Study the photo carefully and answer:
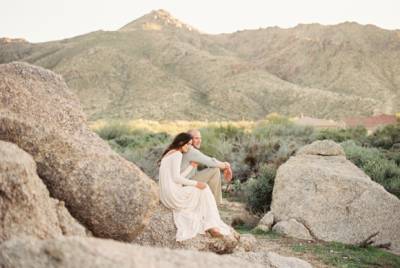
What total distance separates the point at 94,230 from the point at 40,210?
107 cm

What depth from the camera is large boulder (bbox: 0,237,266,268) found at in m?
2.58

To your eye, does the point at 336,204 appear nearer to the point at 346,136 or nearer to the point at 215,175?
the point at 215,175

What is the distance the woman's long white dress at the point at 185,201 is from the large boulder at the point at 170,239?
0.08 m

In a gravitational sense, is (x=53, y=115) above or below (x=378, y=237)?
above

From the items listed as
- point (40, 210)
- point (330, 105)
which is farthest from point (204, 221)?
point (330, 105)

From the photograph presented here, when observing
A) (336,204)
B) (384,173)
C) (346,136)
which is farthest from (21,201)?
(346,136)

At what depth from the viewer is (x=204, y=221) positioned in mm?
7285

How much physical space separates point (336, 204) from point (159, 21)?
445 ft

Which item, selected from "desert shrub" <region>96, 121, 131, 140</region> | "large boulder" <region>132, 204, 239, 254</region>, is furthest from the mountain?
"large boulder" <region>132, 204, 239, 254</region>

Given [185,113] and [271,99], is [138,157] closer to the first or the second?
[185,113]

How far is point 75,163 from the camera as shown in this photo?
5016 mm

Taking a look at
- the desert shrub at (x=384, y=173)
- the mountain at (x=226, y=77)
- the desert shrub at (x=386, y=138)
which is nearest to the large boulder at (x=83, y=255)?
the desert shrub at (x=384, y=173)

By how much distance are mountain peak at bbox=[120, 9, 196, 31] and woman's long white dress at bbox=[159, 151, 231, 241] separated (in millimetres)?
127262

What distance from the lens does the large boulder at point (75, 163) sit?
4930 mm
